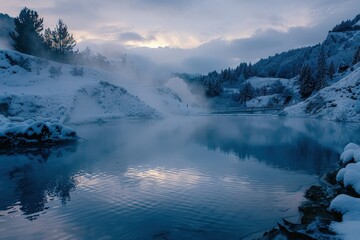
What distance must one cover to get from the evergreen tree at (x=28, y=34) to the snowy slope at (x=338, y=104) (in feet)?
214

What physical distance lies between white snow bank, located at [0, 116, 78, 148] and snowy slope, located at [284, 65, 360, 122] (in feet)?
178

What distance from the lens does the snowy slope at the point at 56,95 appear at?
45.9 m

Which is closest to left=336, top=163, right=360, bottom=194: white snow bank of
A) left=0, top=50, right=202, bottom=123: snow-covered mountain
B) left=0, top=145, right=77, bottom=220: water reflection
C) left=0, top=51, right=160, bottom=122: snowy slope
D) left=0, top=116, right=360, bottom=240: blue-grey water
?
left=0, top=116, right=360, bottom=240: blue-grey water

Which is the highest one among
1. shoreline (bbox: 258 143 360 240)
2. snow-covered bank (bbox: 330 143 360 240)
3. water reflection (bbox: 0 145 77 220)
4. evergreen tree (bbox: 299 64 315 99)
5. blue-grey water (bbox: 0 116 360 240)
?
evergreen tree (bbox: 299 64 315 99)

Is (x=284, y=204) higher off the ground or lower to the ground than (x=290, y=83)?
lower

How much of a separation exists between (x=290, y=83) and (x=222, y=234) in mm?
154133

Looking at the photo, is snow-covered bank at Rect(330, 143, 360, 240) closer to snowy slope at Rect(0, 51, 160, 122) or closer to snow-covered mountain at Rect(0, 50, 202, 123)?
snow-covered mountain at Rect(0, 50, 202, 123)

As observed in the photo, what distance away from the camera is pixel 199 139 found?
108 ft

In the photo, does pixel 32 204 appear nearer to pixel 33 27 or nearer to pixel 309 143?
pixel 309 143

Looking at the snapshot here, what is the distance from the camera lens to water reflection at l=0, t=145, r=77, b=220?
12.8 m

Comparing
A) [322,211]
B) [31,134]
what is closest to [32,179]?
[31,134]

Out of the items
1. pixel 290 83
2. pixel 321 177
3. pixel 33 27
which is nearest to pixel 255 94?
pixel 290 83

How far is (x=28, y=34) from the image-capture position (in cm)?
6831

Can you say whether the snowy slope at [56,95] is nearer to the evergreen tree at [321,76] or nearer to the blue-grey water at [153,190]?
the blue-grey water at [153,190]
